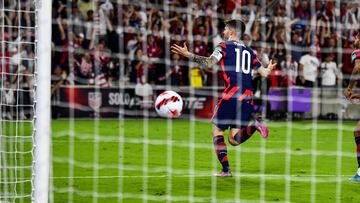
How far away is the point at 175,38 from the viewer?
63.7 ft

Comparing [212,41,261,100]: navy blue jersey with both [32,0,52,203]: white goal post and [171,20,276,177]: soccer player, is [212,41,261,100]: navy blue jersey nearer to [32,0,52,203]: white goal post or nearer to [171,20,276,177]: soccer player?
[171,20,276,177]: soccer player

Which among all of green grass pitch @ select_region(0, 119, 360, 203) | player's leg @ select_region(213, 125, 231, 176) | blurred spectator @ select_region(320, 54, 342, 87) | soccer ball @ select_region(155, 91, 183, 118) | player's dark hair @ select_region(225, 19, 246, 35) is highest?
player's dark hair @ select_region(225, 19, 246, 35)

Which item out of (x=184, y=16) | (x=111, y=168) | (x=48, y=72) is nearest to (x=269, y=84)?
(x=184, y=16)

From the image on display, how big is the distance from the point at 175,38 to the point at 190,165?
7375mm

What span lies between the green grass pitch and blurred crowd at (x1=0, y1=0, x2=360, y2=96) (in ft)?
5.67

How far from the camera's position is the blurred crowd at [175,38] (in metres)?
19.1

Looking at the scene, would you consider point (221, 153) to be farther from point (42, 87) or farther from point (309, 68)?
point (309, 68)

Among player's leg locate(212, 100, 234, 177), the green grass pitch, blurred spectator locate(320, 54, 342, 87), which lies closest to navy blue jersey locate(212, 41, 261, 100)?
player's leg locate(212, 100, 234, 177)

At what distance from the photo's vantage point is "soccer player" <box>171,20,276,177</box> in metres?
11.0

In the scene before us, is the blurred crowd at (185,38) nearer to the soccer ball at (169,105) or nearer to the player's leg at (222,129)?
the player's leg at (222,129)

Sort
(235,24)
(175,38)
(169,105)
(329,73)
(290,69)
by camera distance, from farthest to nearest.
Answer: (329,73)
(290,69)
(175,38)
(235,24)
(169,105)

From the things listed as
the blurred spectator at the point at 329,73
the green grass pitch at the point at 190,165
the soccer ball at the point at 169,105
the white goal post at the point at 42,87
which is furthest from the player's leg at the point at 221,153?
the blurred spectator at the point at 329,73

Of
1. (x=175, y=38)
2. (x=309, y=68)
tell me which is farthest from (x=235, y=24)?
(x=309, y=68)

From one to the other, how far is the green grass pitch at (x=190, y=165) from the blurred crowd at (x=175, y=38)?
5.67 feet
